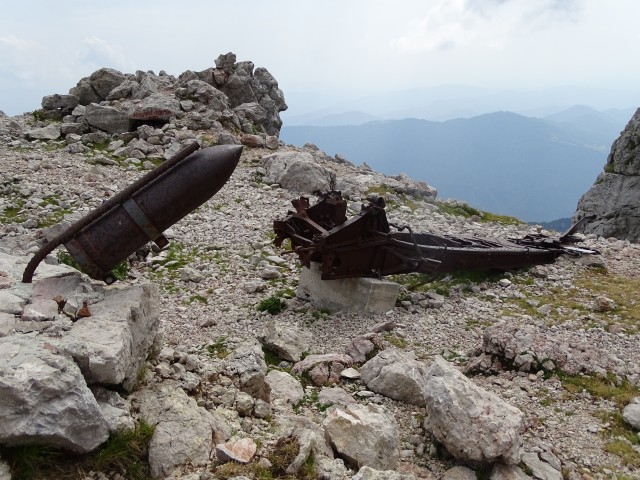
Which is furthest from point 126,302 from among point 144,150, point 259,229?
point 144,150

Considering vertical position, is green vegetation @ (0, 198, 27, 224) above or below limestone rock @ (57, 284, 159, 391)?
below

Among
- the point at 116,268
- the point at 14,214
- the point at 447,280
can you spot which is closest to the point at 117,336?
the point at 116,268

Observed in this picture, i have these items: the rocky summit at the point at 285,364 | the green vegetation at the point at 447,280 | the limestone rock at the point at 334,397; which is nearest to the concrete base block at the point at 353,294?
the rocky summit at the point at 285,364

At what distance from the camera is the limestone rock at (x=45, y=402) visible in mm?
3281

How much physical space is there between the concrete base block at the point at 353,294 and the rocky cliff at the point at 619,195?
22144 mm

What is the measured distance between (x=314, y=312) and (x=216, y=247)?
3.66 m

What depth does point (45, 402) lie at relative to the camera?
342cm

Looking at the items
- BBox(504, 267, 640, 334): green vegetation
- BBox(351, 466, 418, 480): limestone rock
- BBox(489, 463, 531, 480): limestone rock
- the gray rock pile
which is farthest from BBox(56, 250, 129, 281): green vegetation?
the gray rock pile

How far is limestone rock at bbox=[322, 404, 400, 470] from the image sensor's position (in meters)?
4.43

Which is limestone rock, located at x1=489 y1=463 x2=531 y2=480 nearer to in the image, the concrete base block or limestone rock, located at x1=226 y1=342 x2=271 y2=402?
limestone rock, located at x1=226 y1=342 x2=271 y2=402

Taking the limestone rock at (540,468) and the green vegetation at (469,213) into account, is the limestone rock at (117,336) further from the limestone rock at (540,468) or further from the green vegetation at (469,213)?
the green vegetation at (469,213)

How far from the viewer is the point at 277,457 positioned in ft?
13.2

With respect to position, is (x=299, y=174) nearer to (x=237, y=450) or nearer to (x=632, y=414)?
(x=632, y=414)

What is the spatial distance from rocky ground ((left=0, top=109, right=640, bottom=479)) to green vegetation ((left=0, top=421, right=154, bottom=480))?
3.72ft
